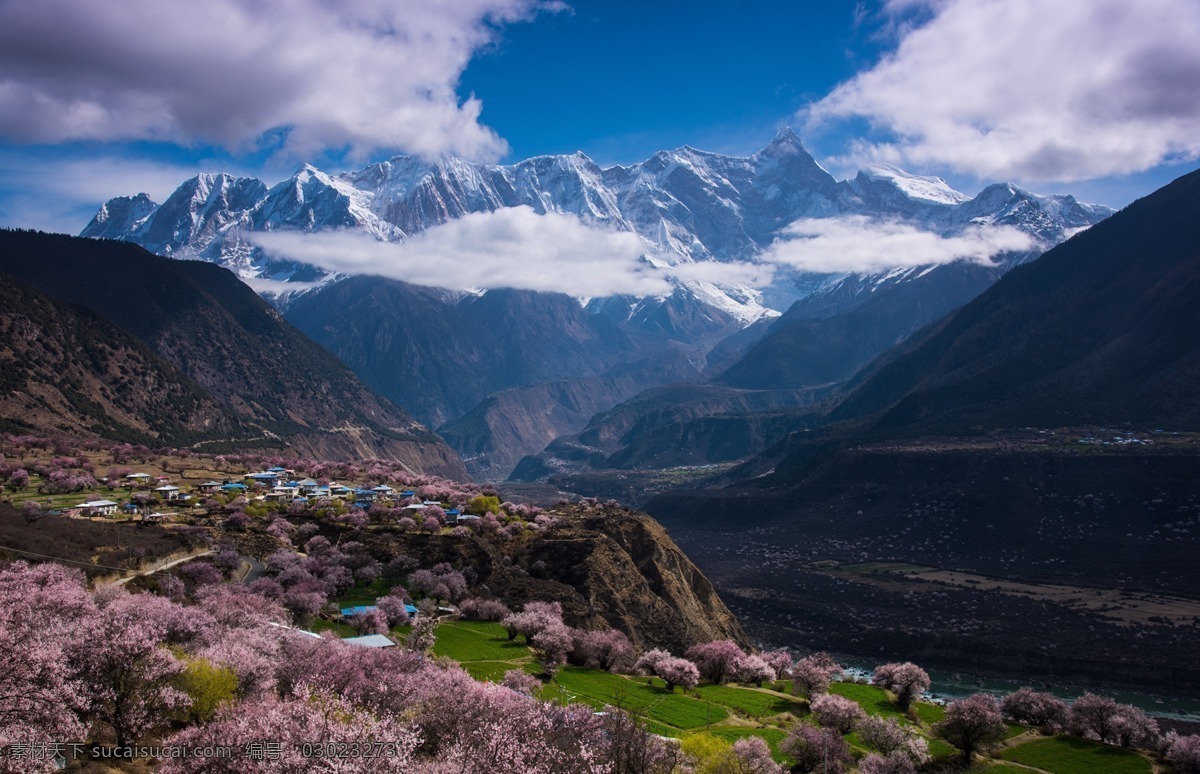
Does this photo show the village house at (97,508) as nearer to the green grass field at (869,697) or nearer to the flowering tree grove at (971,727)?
the green grass field at (869,697)

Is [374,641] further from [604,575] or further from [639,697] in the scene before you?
[604,575]

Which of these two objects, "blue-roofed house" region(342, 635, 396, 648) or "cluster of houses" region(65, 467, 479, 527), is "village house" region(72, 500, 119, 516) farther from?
"blue-roofed house" region(342, 635, 396, 648)

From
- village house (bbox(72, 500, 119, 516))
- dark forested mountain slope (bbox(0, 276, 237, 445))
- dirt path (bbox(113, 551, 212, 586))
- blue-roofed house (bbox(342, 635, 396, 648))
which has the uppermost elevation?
dark forested mountain slope (bbox(0, 276, 237, 445))

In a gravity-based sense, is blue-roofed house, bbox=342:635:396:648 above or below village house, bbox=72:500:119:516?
below

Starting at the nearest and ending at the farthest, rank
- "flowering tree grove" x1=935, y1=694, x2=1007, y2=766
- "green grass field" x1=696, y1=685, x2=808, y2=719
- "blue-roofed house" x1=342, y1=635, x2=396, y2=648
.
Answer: "flowering tree grove" x1=935, y1=694, x2=1007, y2=766
"blue-roofed house" x1=342, y1=635, x2=396, y2=648
"green grass field" x1=696, y1=685, x2=808, y2=719

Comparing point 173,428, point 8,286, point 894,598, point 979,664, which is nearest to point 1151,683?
point 979,664

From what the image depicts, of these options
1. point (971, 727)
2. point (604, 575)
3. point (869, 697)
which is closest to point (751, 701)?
point (869, 697)

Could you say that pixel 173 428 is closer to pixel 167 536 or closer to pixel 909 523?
pixel 167 536

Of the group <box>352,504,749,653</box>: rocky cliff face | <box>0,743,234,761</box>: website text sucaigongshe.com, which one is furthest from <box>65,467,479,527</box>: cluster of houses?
<box>0,743,234,761</box>: website text sucaigongshe.com
